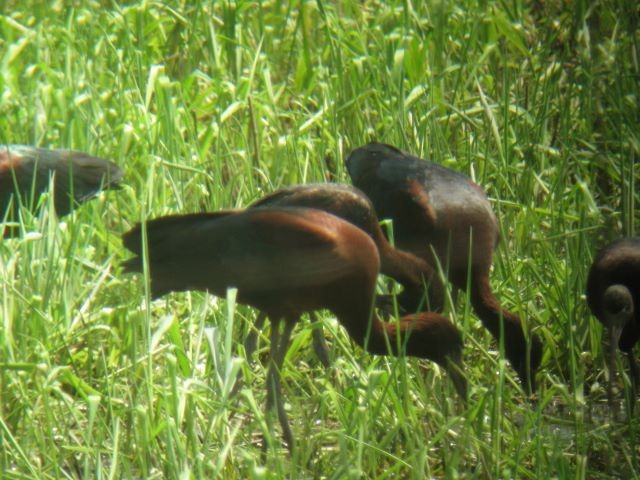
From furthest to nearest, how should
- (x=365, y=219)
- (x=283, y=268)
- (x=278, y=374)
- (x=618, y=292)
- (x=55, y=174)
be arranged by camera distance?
(x=55, y=174) → (x=365, y=219) → (x=618, y=292) → (x=283, y=268) → (x=278, y=374)

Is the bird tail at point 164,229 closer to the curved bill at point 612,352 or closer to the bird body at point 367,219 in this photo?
the bird body at point 367,219

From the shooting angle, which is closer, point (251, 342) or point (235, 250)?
point (235, 250)

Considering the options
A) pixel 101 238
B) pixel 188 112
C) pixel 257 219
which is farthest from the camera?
pixel 188 112

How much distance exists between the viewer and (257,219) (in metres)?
4.07

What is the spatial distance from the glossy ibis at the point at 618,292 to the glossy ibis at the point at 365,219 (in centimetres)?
60

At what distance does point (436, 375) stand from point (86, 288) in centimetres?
118

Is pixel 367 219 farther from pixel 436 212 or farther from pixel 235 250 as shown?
pixel 235 250

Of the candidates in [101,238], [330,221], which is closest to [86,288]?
[101,238]

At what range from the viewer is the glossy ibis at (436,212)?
4.78 metres

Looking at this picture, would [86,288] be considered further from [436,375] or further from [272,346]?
[436,375]

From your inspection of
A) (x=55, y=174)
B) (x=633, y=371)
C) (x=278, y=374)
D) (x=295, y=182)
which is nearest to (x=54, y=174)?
(x=55, y=174)

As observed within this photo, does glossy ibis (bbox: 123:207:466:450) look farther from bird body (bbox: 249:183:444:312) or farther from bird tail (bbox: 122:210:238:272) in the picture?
bird body (bbox: 249:183:444:312)

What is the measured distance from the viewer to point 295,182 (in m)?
5.10

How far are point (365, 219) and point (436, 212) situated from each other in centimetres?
34
